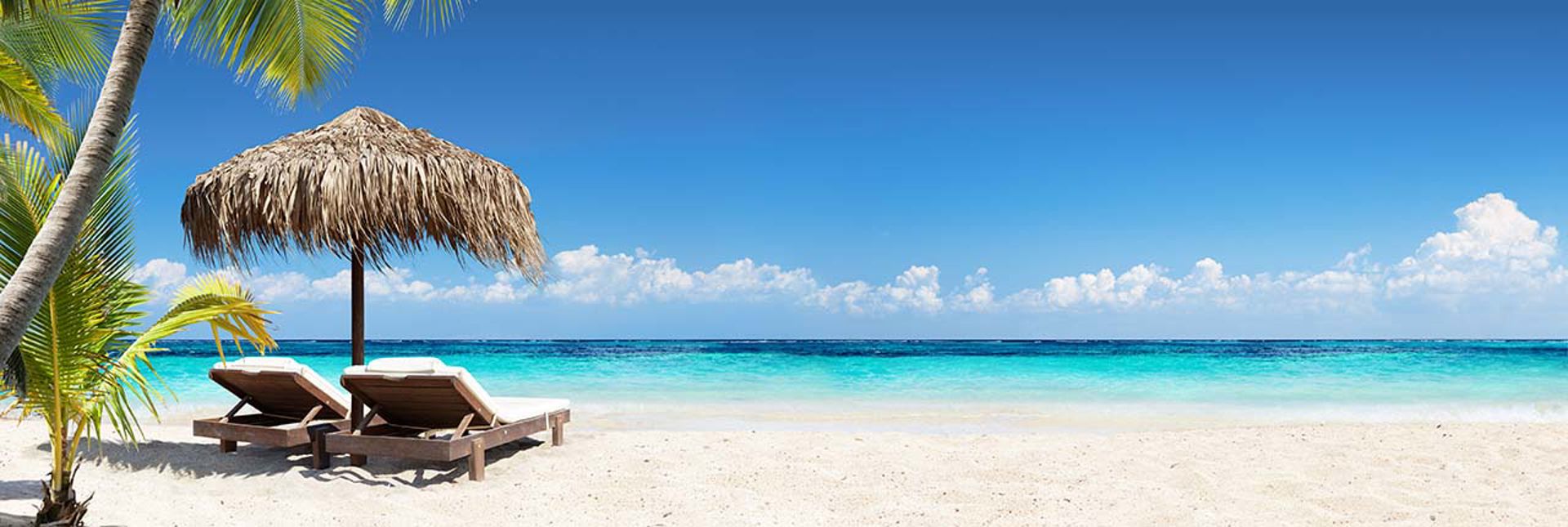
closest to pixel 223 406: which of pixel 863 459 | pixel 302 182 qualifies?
pixel 302 182

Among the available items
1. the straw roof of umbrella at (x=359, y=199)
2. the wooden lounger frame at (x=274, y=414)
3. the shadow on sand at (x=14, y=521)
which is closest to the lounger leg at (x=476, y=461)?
the wooden lounger frame at (x=274, y=414)

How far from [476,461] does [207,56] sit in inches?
97.5

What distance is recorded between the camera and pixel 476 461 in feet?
16.7

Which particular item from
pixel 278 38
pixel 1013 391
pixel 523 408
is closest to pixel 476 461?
A: pixel 523 408

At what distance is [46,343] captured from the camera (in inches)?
137

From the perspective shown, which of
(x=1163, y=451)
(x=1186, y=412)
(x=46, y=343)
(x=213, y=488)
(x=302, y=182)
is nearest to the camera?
(x=46, y=343)

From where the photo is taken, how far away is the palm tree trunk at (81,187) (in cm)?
297

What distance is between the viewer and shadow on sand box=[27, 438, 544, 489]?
16.9ft

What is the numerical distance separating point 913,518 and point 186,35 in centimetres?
427

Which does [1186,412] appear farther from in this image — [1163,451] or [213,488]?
[213,488]

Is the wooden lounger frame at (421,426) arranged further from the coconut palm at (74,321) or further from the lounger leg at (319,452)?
the coconut palm at (74,321)

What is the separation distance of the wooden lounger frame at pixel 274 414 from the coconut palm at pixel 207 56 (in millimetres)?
1736

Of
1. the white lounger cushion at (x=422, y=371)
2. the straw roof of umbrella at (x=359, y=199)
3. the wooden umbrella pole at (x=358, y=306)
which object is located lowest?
the white lounger cushion at (x=422, y=371)

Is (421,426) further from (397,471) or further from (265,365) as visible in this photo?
(265,365)
